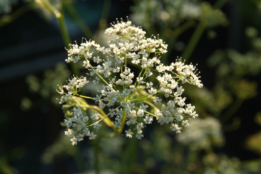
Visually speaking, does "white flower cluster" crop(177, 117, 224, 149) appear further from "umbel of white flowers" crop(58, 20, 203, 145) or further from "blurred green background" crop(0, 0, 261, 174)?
"umbel of white flowers" crop(58, 20, 203, 145)

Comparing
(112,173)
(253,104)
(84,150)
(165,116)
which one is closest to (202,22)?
(165,116)

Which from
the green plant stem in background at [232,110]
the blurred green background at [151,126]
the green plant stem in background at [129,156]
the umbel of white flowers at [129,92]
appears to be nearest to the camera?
the umbel of white flowers at [129,92]

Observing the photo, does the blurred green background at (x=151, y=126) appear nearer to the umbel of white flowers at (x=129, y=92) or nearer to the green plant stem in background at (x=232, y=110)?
the green plant stem in background at (x=232, y=110)

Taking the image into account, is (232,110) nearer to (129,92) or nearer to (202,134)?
(202,134)

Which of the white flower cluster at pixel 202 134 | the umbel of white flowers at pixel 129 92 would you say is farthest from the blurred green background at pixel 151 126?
the umbel of white flowers at pixel 129 92

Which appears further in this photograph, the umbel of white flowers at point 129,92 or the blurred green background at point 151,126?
the blurred green background at point 151,126

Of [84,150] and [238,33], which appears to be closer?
[84,150]

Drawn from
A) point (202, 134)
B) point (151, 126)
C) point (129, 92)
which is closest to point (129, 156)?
point (202, 134)

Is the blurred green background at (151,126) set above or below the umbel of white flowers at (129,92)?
above

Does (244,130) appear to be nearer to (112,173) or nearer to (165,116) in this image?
(112,173)
